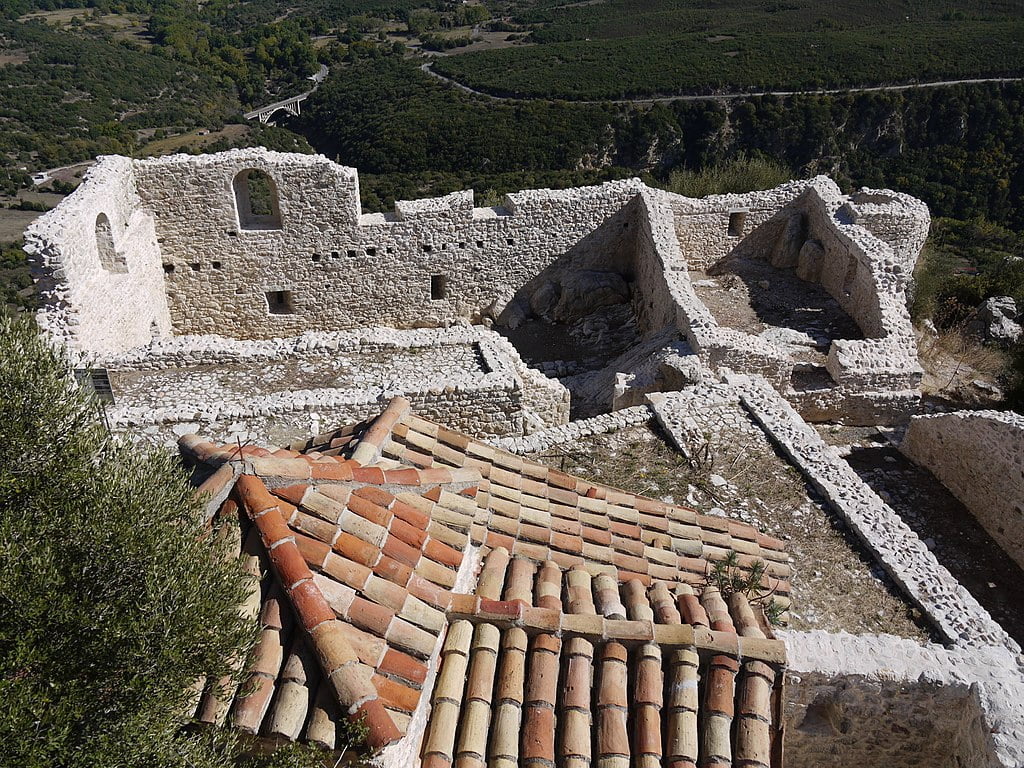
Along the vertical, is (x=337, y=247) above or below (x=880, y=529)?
below

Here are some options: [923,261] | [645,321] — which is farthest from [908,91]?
[645,321]

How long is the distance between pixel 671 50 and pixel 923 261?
148 ft

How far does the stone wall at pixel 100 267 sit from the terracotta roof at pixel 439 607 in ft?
23.7

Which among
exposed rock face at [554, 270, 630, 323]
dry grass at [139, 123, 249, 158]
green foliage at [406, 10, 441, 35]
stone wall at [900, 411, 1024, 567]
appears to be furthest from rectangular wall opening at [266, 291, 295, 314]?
green foliage at [406, 10, 441, 35]

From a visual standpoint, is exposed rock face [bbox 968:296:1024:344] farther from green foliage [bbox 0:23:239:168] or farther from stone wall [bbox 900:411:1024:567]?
green foliage [bbox 0:23:239:168]

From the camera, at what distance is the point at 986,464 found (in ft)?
27.4

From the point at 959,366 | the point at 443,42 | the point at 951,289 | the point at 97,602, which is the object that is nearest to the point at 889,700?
the point at 97,602

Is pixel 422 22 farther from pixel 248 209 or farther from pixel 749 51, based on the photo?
pixel 248 209

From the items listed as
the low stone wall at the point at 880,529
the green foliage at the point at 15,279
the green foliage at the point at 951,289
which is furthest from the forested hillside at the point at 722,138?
A: the low stone wall at the point at 880,529

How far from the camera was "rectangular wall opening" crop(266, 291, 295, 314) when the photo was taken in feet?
49.4

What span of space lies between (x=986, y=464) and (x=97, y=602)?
28.9 feet

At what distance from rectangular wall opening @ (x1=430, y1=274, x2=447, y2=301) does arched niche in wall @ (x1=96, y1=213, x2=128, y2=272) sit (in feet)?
18.6

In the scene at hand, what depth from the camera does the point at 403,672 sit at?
357 cm

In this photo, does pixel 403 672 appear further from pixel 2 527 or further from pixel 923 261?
pixel 923 261
